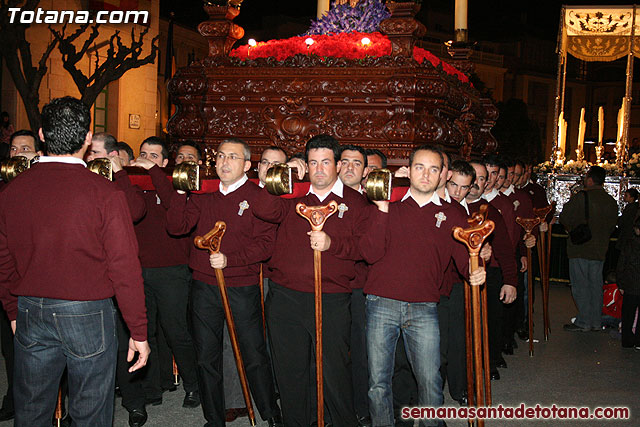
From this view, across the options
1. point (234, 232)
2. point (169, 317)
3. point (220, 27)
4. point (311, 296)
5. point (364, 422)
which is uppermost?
point (220, 27)

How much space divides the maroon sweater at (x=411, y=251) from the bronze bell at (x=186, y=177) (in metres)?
1.12

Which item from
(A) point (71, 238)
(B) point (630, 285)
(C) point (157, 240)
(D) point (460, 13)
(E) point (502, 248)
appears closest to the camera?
(A) point (71, 238)

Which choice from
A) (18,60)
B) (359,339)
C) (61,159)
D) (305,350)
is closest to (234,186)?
(305,350)

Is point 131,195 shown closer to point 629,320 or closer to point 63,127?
point 63,127

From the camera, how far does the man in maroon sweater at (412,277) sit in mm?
4297

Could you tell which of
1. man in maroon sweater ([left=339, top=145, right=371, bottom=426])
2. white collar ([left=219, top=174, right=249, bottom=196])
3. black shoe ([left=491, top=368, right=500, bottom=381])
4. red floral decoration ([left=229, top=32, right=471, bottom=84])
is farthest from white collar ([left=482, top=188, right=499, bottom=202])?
white collar ([left=219, top=174, right=249, bottom=196])

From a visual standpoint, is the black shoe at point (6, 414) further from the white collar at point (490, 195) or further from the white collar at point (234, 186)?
the white collar at point (490, 195)

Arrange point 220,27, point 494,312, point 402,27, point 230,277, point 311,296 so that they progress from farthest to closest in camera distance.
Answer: point 220,27, point 494,312, point 402,27, point 230,277, point 311,296

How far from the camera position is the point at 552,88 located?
45906mm

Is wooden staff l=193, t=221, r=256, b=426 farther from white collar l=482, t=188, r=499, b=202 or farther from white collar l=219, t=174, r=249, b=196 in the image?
white collar l=482, t=188, r=499, b=202

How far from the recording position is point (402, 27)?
643cm

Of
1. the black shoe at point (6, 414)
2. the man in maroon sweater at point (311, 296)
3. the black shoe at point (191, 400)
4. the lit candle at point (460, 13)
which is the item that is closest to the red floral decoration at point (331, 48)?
the lit candle at point (460, 13)

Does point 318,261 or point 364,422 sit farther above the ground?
point 318,261

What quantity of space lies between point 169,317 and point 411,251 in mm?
2134
